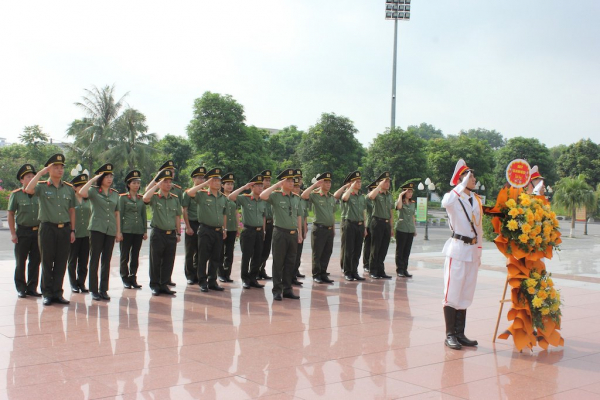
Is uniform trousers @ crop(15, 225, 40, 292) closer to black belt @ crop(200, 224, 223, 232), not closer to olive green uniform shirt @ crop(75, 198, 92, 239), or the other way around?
olive green uniform shirt @ crop(75, 198, 92, 239)

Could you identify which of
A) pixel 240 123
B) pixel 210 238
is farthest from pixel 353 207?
pixel 240 123

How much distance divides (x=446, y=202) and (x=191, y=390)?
10.0 feet

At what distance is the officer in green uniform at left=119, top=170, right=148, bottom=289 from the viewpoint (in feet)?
29.8

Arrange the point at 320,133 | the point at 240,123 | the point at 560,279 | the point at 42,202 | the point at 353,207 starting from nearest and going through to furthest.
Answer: the point at 42,202
the point at 353,207
the point at 560,279
the point at 240,123
the point at 320,133

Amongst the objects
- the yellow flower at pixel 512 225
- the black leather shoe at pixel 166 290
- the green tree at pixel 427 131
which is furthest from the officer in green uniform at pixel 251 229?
the green tree at pixel 427 131

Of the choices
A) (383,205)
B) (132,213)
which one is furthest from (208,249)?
(383,205)

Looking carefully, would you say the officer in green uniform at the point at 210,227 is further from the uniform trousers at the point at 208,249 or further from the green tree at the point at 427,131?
the green tree at the point at 427,131

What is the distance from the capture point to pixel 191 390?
4.53 m

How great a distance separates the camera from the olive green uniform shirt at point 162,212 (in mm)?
8766

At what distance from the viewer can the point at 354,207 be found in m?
10.7

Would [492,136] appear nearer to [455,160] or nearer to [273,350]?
[455,160]

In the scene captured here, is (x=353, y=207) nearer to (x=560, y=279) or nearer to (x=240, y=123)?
(x=560, y=279)

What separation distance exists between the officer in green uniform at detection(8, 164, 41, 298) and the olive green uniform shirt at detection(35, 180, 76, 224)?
0.41m

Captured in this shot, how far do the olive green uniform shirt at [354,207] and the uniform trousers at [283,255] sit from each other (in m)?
2.16
